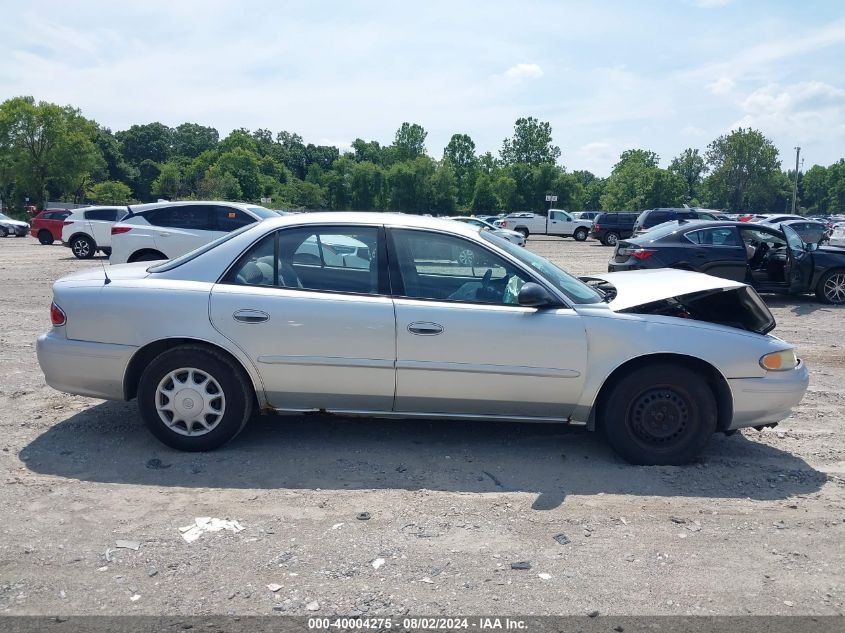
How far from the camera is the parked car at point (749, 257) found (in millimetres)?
12391

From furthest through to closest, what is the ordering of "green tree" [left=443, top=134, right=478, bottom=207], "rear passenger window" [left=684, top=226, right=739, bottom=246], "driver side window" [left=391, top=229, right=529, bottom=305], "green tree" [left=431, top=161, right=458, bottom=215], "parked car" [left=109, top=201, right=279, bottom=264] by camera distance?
"green tree" [left=443, top=134, right=478, bottom=207] → "green tree" [left=431, top=161, right=458, bottom=215] → "parked car" [left=109, top=201, right=279, bottom=264] → "rear passenger window" [left=684, top=226, right=739, bottom=246] → "driver side window" [left=391, top=229, right=529, bottom=305]

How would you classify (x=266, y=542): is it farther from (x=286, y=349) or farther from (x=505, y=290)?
(x=505, y=290)

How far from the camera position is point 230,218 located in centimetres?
1319

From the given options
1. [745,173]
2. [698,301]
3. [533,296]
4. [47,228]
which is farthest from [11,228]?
[745,173]

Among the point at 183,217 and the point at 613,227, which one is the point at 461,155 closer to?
the point at 613,227

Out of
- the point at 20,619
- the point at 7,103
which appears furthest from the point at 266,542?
the point at 7,103

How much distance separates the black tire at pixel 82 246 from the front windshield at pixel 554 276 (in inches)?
759

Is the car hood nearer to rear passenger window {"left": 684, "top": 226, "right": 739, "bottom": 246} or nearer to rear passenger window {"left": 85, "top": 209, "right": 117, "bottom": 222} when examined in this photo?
rear passenger window {"left": 684, "top": 226, "right": 739, "bottom": 246}

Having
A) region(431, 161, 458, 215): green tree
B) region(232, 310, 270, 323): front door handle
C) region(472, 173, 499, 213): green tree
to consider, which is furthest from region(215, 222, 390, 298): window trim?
region(431, 161, 458, 215): green tree

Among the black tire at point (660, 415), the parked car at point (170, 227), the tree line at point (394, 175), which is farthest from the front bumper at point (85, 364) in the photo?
the tree line at point (394, 175)

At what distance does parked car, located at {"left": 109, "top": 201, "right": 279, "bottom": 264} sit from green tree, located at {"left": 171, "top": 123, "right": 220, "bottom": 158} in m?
134

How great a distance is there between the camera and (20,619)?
9.75 feet

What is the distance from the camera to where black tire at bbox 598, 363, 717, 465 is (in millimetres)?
4699

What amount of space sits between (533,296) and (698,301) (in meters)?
1.48
